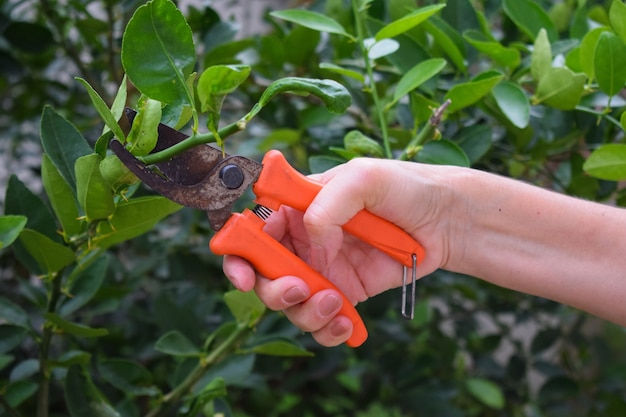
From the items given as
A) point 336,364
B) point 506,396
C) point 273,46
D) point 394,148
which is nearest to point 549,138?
point 394,148

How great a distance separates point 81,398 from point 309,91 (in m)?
0.38

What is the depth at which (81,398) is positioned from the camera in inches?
27.6

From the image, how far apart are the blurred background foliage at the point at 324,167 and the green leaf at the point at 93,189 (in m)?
0.20

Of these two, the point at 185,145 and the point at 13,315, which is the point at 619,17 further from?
the point at 13,315

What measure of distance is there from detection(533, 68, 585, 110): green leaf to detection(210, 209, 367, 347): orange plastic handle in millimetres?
287

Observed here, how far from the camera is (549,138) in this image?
2.95 feet

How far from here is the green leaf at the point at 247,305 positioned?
72cm

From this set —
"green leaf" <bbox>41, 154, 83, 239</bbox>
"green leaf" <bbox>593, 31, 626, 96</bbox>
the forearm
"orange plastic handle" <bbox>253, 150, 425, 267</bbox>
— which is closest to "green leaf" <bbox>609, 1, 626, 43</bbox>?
"green leaf" <bbox>593, 31, 626, 96</bbox>

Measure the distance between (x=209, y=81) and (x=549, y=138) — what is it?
0.53 m

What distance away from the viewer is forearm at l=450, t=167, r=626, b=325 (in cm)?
67

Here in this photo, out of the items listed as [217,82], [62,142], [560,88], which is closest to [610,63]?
[560,88]

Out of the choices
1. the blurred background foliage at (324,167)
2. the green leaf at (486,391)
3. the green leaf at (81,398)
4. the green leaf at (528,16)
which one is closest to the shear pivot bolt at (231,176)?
the blurred background foliage at (324,167)

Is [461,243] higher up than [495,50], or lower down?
lower down

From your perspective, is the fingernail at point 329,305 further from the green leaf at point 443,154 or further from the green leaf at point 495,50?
the green leaf at point 495,50
